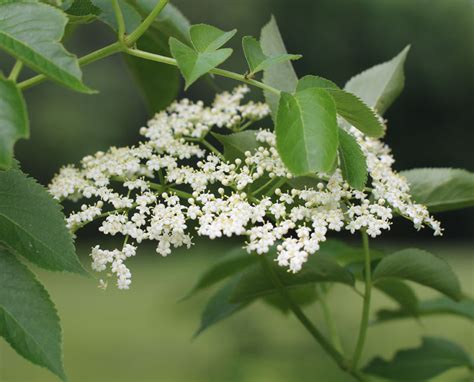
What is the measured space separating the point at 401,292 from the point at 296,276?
0.35 meters

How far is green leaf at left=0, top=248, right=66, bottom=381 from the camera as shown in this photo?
834 millimetres

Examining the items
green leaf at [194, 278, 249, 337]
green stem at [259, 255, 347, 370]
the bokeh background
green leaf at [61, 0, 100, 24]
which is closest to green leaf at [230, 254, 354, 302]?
green stem at [259, 255, 347, 370]

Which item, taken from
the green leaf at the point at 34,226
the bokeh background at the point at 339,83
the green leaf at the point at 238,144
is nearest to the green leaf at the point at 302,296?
the green leaf at the point at 238,144

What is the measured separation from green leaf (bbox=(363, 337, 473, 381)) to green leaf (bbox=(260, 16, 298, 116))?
59 cm

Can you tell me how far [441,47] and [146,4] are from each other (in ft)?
43.2

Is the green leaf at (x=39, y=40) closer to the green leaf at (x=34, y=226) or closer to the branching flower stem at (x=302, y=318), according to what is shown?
the green leaf at (x=34, y=226)

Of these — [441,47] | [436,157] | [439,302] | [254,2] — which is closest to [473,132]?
[436,157]

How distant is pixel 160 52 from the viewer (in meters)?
1.29

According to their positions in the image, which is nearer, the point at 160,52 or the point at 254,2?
the point at 160,52

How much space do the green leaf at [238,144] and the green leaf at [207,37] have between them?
21cm

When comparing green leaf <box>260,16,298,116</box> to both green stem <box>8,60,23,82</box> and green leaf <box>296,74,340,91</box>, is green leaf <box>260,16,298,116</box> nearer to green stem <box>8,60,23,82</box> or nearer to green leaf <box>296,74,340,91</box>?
green leaf <box>296,74,340,91</box>

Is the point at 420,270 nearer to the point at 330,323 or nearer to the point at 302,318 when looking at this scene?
the point at 302,318

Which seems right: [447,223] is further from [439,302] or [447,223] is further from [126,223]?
[126,223]

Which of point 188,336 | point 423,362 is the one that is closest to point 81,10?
point 423,362
